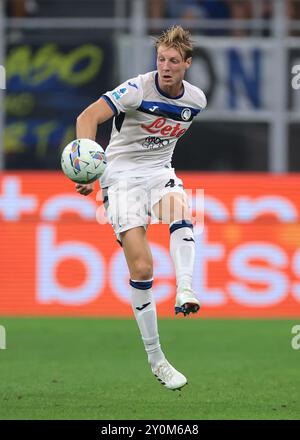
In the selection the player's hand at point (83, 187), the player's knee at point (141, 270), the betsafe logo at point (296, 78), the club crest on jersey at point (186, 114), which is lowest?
the player's knee at point (141, 270)

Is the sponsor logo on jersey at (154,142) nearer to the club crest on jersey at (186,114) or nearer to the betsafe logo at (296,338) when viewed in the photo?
the club crest on jersey at (186,114)

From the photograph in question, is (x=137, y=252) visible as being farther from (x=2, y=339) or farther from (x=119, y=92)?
(x=2, y=339)

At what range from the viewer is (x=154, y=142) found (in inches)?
363

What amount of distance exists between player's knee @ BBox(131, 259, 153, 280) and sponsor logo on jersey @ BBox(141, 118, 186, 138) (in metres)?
1.01

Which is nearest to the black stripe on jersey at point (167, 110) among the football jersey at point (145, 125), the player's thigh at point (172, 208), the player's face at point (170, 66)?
the football jersey at point (145, 125)

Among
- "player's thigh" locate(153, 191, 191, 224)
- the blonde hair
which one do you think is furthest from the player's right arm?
"player's thigh" locate(153, 191, 191, 224)

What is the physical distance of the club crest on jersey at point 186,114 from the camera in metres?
9.13

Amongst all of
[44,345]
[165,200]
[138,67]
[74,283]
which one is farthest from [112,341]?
[138,67]

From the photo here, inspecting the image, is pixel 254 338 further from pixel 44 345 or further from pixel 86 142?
pixel 86 142

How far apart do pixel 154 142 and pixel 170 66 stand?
0.68 meters

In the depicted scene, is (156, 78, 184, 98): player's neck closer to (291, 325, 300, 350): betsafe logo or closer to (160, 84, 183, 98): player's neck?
(160, 84, 183, 98): player's neck

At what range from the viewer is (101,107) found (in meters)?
8.74

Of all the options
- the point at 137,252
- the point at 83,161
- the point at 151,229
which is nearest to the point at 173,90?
the point at 83,161

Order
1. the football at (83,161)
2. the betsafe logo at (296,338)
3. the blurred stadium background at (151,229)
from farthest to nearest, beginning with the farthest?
the betsafe logo at (296,338) → the blurred stadium background at (151,229) → the football at (83,161)
